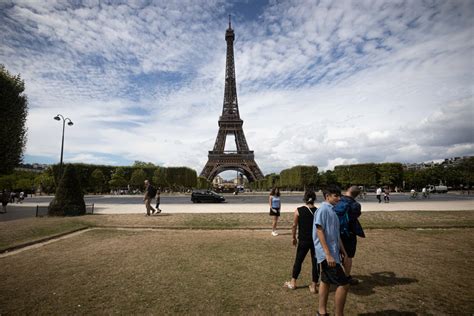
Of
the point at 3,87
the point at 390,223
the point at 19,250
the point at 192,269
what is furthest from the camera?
the point at 3,87

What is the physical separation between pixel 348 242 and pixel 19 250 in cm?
876

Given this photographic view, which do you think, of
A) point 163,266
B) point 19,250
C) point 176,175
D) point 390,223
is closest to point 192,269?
point 163,266

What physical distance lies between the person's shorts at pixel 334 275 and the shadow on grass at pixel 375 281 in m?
1.54

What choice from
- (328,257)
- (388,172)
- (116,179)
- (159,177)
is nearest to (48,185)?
(116,179)

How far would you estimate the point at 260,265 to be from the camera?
5.89m

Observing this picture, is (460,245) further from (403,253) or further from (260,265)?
(260,265)

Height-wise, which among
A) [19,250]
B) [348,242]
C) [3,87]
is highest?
[3,87]

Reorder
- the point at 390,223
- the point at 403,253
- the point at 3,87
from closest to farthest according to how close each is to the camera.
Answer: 1. the point at 403,253
2. the point at 390,223
3. the point at 3,87

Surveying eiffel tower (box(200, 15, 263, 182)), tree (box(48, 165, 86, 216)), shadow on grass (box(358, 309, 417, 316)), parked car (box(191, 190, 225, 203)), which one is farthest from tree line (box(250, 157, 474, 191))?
shadow on grass (box(358, 309, 417, 316))

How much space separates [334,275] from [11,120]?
2796cm

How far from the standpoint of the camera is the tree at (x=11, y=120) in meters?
21.1

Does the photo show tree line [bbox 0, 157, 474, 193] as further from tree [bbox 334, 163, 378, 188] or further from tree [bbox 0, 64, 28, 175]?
tree [bbox 0, 64, 28, 175]

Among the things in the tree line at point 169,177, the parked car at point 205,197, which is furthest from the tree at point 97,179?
the parked car at point 205,197

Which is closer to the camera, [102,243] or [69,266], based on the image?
[69,266]
